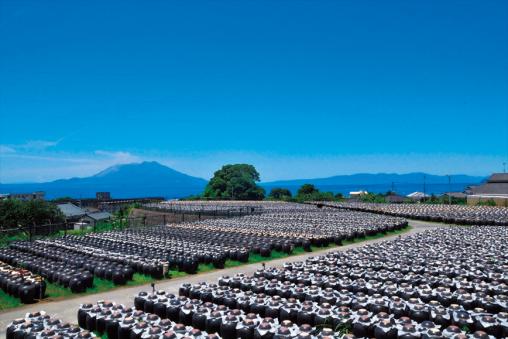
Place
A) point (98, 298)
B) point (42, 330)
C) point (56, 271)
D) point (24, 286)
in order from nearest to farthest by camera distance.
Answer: point (42, 330) → point (24, 286) → point (98, 298) → point (56, 271)

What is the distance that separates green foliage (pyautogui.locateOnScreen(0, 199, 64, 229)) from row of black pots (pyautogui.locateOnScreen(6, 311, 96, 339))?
128 feet

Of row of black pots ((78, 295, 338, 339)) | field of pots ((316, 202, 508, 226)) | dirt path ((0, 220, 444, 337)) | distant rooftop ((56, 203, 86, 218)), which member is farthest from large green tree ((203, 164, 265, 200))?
row of black pots ((78, 295, 338, 339))

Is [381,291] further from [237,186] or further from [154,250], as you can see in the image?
[237,186]

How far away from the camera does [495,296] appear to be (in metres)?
17.2

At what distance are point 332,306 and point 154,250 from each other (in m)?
16.7

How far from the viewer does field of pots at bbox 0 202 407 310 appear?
22766 millimetres

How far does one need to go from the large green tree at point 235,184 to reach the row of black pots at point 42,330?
8530 centimetres

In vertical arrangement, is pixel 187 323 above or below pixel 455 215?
below

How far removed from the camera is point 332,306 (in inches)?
635

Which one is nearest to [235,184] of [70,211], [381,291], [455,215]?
[70,211]

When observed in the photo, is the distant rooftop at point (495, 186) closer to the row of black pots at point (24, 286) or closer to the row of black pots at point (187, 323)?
the row of black pots at point (187, 323)

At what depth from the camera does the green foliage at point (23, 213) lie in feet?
167

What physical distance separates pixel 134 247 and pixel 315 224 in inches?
753

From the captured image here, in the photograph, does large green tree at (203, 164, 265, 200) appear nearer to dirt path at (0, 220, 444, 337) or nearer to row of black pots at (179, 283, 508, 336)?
dirt path at (0, 220, 444, 337)
